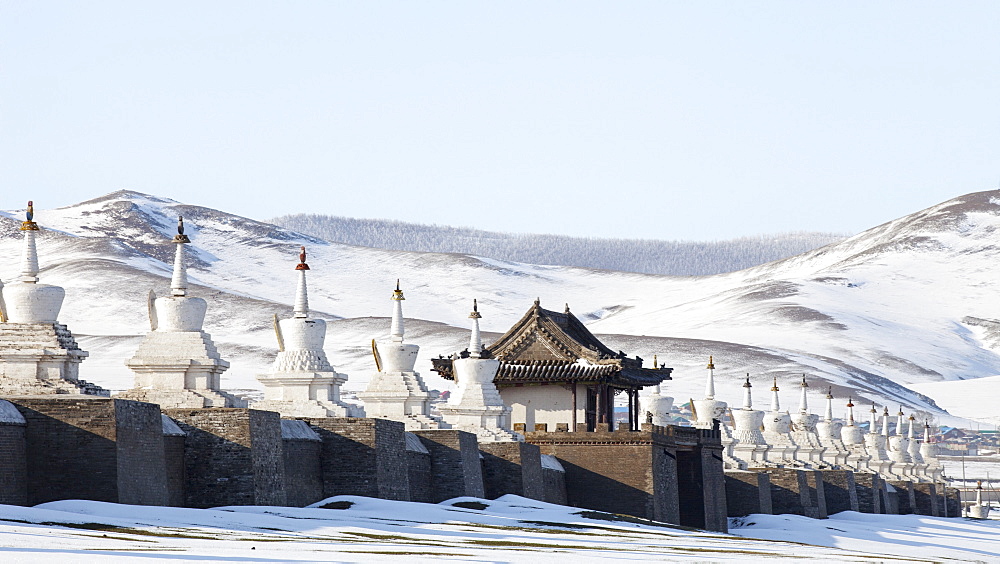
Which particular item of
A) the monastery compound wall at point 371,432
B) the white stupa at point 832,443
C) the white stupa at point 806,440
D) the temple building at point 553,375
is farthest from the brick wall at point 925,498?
the temple building at point 553,375

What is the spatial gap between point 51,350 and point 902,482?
81.1 meters

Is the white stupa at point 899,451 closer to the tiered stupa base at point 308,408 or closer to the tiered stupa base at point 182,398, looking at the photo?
the tiered stupa base at point 308,408

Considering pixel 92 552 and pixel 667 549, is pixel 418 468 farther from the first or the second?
pixel 92 552

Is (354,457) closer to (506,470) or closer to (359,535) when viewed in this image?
(506,470)

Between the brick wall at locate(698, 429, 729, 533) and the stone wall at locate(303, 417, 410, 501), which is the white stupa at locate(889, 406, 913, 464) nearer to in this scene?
the brick wall at locate(698, 429, 729, 533)

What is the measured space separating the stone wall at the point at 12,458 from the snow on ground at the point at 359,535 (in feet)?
2.79

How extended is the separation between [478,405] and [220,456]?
62.5ft

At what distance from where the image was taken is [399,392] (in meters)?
54.2

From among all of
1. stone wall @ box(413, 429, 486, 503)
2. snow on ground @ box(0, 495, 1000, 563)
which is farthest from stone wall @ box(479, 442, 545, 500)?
stone wall @ box(413, 429, 486, 503)

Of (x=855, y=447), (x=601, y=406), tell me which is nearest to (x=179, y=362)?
(x=601, y=406)

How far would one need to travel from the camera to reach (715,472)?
7269cm

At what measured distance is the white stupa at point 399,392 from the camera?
5422 centimetres

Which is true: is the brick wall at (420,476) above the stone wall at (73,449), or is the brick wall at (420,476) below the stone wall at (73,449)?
below

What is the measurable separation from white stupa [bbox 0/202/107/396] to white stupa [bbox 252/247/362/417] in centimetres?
1065
